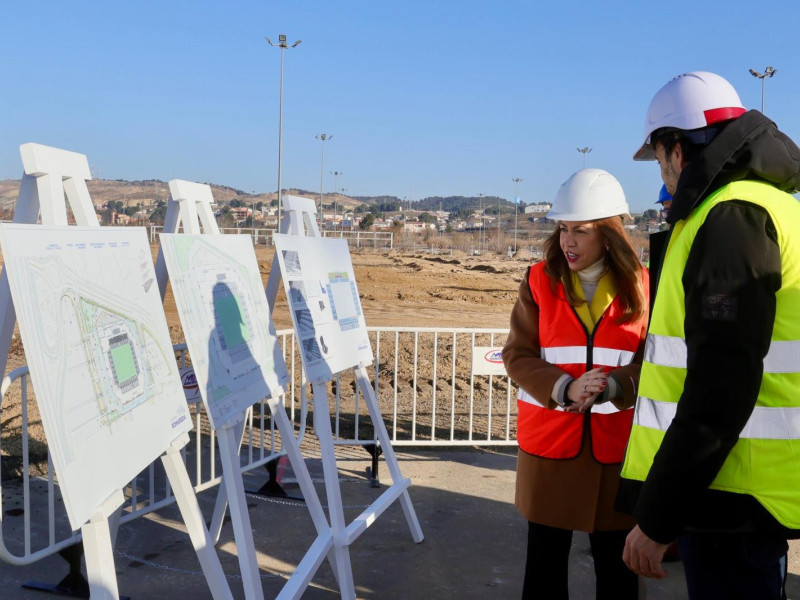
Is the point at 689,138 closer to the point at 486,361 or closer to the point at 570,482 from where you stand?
the point at 570,482

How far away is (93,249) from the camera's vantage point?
2850 millimetres

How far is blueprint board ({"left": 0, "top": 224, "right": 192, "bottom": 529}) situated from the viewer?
235 centimetres

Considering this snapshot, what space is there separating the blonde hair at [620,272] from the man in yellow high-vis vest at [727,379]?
113 centimetres

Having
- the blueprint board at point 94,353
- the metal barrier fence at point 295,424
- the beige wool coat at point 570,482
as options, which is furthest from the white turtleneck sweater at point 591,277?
the metal barrier fence at point 295,424

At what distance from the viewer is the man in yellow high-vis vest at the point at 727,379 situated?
1894mm

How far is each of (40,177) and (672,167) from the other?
2.16 metres

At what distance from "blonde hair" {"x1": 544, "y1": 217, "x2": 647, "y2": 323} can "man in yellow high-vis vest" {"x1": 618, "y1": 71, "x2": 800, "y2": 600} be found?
1.13 meters

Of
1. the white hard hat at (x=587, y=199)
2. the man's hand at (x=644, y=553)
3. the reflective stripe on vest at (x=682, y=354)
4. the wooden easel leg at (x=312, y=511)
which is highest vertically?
the white hard hat at (x=587, y=199)

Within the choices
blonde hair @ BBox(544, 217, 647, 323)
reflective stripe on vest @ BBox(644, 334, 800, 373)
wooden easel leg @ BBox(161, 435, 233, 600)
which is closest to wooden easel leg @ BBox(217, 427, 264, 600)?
wooden easel leg @ BBox(161, 435, 233, 600)

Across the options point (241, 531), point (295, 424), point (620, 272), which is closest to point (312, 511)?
point (241, 531)

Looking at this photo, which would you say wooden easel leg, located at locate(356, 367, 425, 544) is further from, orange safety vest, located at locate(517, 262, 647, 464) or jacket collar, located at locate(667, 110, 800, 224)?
jacket collar, located at locate(667, 110, 800, 224)

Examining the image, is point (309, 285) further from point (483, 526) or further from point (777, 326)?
point (777, 326)

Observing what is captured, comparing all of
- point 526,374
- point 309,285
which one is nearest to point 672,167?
point 526,374

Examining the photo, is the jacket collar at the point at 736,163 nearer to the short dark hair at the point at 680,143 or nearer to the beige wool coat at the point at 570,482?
the short dark hair at the point at 680,143
